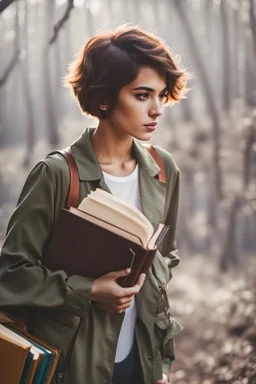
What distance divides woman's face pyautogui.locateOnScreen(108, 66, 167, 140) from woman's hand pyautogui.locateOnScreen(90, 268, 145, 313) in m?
0.50

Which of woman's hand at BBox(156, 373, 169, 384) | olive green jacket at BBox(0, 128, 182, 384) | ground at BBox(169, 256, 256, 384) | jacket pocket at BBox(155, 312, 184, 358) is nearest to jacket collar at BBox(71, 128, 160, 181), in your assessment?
olive green jacket at BBox(0, 128, 182, 384)

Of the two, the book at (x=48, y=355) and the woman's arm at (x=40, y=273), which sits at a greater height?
the woman's arm at (x=40, y=273)

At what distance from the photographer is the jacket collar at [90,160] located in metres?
1.81

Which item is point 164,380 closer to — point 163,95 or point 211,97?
point 163,95

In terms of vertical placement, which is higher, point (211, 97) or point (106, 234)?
point (211, 97)

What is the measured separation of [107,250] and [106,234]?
6 centimetres

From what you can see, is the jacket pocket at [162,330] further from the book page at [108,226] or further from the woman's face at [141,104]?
the woman's face at [141,104]

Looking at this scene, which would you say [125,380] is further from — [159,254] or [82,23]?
[82,23]

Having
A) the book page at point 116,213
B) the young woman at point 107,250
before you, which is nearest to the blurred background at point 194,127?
the young woman at point 107,250

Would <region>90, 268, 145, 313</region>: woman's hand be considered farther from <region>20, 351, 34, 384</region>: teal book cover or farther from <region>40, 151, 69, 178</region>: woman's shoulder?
<region>40, 151, 69, 178</region>: woman's shoulder

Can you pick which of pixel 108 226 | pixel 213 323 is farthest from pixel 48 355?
pixel 213 323

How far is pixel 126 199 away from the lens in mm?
1918

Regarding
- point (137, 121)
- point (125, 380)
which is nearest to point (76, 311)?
point (125, 380)

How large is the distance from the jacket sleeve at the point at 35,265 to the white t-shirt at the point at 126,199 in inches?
9.3
